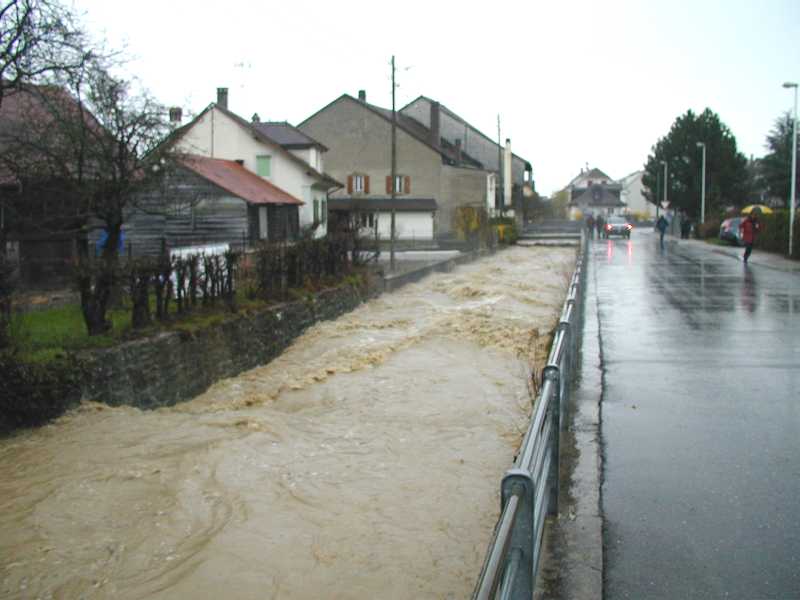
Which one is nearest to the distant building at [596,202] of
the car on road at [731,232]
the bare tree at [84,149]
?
the car on road at [731,232]

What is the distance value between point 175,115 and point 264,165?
95.9 feet

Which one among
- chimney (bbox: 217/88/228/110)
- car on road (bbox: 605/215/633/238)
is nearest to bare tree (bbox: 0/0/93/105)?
chimney (bbox: 217/88/228/110)

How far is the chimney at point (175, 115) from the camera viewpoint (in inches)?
738

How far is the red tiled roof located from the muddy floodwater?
1012 inches

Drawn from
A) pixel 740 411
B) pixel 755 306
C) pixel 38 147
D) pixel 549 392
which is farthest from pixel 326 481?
pixel 755 306

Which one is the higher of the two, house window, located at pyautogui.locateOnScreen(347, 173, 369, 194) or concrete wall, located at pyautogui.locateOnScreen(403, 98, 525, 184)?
concrete wall, located at pyautogui.locateOnScreen(403, 98, 525, 184)

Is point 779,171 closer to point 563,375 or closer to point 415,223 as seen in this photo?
point 415,223

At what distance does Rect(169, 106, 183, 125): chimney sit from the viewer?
18745mm

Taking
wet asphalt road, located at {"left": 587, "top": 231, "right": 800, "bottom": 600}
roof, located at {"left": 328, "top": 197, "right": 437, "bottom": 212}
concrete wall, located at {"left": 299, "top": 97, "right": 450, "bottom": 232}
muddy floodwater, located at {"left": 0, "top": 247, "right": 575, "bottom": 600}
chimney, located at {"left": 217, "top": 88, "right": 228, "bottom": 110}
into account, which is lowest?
muddy floodwater, located at {"left": 0, "top": 247, "right": 575, "bottom": 600}

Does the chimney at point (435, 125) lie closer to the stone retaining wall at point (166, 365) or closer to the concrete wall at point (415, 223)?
the concrete wall at point (415, 223)

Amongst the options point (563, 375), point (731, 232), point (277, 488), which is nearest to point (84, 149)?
point (277, 488)

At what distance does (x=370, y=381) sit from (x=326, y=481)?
4.88 m

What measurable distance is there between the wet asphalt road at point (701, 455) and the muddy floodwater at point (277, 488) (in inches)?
46.9

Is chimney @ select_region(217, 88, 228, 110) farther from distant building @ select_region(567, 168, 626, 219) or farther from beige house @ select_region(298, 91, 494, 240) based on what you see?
distant building @ select_region(567, 168, 626, 219)
